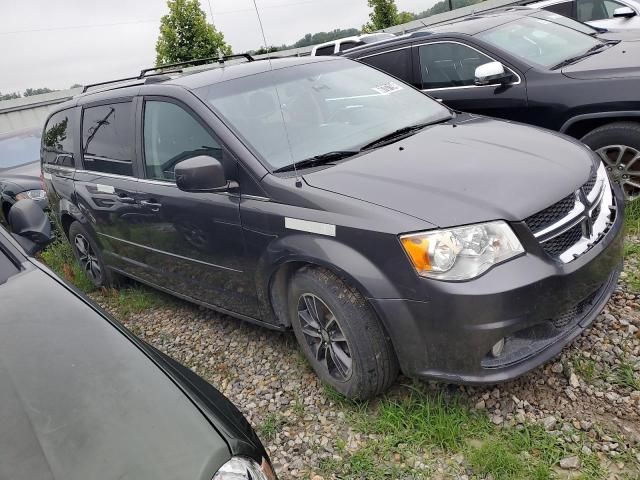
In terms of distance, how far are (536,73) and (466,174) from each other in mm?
2397

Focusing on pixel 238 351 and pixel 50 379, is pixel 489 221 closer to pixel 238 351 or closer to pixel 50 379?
pixel 50 379

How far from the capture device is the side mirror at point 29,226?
9.43 feet

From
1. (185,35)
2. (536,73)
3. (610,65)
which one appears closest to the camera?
(610,65)

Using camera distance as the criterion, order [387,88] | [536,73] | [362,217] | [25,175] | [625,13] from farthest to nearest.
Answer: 1. [25,175]
2. [625,13]
3. [536,73]
4. [387,88]
5. [362,217]

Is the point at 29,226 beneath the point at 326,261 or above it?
above

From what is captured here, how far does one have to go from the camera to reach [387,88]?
12.0 ft

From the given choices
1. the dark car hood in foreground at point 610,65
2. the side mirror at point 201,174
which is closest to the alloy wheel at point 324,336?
the side mirror at point 201,174

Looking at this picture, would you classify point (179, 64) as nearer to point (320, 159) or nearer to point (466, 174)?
point (320, 159)

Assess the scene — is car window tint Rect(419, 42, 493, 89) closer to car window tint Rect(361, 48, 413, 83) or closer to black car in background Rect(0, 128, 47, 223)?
car window tint Rect(361, 48, 413, 83)

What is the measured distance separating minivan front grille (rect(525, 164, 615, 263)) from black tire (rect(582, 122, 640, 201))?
4.62 ft

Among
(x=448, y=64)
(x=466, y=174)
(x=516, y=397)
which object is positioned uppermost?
(x=448, y=64)

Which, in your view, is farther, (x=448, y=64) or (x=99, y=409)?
(x=448, y=64)

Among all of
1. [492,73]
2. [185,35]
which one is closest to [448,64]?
[492,73]

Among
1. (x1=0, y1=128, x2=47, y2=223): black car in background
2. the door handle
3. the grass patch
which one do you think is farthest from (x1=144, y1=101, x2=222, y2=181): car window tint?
(x1=0, y1=128, x2=47, y2=223): black car in background
